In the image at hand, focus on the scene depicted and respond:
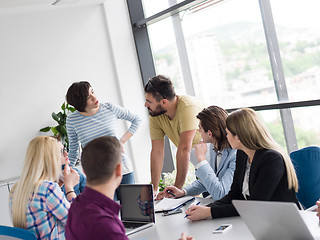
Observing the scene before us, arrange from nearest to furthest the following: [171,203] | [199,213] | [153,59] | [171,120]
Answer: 1. [199,213]
2. [171,203]
3. [171,120]
4. [153,59]

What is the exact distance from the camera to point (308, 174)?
9.16 ft

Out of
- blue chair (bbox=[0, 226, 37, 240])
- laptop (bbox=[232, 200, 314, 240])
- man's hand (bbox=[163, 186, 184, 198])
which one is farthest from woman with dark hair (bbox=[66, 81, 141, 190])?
laptop (bbox=[232, 200, 314, 240])

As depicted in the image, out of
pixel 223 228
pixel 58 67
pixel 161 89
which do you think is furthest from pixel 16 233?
pixel 58 67

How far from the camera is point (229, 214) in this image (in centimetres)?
257

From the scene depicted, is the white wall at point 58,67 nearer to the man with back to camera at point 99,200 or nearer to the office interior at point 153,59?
the office interior at point 153,59

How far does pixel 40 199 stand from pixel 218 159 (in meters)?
1.31

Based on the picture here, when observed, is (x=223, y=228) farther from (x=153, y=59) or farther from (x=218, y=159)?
(x=153, y=59)

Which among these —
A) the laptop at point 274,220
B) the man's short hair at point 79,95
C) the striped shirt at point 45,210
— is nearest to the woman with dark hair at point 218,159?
the striped shirt at point 45,210

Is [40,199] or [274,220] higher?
[40,199]

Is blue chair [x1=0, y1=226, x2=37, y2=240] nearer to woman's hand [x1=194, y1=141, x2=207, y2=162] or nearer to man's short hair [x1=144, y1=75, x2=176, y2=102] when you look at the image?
woman's hand [x1=194, y1=141, x2=207, y2=162]

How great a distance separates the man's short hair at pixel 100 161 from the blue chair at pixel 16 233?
0.77 metres

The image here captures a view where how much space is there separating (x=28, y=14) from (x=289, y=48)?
3096mm

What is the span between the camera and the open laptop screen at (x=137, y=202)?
2850 millimetres

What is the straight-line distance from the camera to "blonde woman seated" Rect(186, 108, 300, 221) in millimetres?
2527
